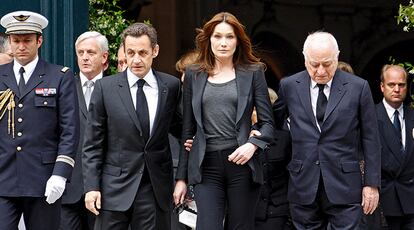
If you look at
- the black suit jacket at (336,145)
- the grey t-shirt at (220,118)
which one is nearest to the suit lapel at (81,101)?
the grey t-shirt at (220,118)

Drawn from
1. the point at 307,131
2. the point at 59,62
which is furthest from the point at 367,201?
the point at 59,62

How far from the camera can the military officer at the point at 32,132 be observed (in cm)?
768

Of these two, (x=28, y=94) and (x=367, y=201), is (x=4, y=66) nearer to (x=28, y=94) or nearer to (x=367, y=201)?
(x=28, y=94)

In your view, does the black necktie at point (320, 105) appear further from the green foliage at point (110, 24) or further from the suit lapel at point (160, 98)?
the green foliage at point (110, 24)

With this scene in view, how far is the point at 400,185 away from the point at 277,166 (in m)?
1.31

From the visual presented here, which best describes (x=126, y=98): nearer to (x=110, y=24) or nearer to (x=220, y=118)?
(x=220, y=118)

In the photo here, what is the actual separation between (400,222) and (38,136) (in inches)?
146

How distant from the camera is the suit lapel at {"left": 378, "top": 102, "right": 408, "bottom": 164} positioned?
31.6 feet

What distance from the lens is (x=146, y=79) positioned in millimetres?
7918

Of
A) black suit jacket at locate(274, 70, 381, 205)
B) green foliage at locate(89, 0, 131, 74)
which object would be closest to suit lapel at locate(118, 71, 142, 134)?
black suit jacket at locate(274, 70, 381, 205)

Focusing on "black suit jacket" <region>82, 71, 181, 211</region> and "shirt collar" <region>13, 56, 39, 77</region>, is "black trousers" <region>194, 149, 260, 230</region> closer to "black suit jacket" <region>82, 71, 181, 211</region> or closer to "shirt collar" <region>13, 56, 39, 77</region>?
"black suit jacket" <region>82, 71, 181, 211</region>

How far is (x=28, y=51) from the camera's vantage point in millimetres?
7840

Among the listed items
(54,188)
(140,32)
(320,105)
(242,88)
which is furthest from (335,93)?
(54,188)

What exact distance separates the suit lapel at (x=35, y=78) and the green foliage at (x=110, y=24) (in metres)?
2.63
